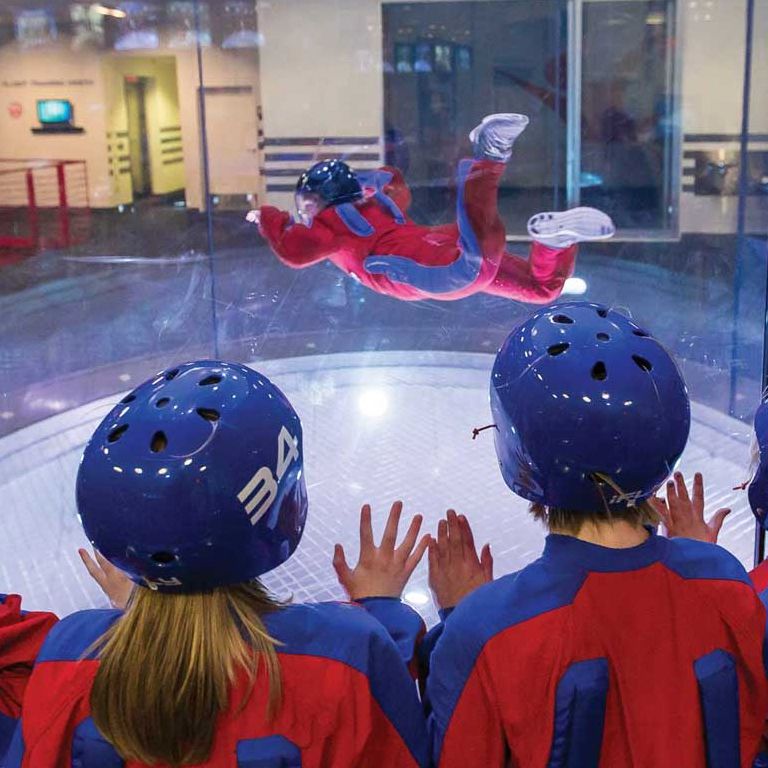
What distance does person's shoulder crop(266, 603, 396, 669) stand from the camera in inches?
39.9

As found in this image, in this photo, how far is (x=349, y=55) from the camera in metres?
3.30

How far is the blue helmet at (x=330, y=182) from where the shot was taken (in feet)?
10.1

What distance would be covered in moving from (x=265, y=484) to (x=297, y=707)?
8.8 inches

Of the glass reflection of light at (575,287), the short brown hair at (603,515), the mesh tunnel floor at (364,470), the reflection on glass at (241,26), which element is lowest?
the mesh tunnel floor at (364,470)

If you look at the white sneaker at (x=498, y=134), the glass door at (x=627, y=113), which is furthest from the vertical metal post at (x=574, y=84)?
the white sneaker at (x=498, y=134)

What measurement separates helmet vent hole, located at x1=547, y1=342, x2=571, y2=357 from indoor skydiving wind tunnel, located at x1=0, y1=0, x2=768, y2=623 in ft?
5.38

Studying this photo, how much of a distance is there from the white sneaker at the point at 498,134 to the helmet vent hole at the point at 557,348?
6.43 feet

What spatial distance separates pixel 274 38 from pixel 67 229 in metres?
1.17

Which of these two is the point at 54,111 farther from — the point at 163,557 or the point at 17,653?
the point at 163,557

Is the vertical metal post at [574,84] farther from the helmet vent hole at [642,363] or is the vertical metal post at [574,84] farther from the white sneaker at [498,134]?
the helmet vent hole at [642,363]

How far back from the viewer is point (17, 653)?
117 cm

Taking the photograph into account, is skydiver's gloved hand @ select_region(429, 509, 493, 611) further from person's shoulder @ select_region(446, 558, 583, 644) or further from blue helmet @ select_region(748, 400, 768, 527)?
blue helmet @ select_region(748, 400, 768, 527)

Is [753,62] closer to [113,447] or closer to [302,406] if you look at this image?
[302,406]

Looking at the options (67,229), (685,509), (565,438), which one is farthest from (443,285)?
(565,438)
